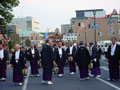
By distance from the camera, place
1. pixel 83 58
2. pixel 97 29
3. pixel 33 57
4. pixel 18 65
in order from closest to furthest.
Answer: pixel 18 65, pixel 83 58, pixel 33 57, pixel 97 29

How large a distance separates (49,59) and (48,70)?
1.76 feet

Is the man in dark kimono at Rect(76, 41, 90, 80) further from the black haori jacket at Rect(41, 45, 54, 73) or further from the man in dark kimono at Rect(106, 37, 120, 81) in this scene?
the black haori jacket at Rect(41, 45, 54, 73)

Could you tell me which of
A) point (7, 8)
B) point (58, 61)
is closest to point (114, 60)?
point (58, 61)

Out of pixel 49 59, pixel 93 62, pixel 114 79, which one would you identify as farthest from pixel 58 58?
pixel 114 79

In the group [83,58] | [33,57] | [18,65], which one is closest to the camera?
[18,65]

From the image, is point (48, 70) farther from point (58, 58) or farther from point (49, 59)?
point (58, 58)

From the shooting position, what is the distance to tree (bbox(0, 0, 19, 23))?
37406 mm

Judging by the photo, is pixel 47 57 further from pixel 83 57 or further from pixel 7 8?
pixel 7 8

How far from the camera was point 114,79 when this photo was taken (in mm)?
13062

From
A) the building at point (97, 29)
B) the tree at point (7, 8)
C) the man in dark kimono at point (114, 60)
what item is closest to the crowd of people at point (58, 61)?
the man in dark kimono at point (114, 60)

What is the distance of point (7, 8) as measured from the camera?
125 feet

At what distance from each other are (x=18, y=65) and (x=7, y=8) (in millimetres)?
26177

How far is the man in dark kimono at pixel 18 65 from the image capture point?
12.9 meters

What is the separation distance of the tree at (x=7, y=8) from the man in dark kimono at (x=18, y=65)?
2489 cm
